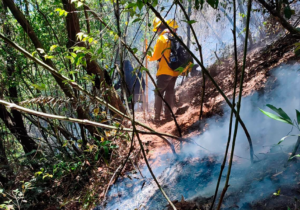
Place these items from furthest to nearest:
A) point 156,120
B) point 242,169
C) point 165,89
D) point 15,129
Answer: point 165,89 < point 156,120 < point 15,129 < point 242,169

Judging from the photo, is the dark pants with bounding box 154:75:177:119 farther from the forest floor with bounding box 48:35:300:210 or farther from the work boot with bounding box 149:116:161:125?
the forest floor with bounding box 48:35:300:210

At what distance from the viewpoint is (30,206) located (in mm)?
3463

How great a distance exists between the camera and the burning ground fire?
193cm

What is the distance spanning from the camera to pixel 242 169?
7.83ft

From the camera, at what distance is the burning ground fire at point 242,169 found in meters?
1.93

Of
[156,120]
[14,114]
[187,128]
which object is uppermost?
[14,114]

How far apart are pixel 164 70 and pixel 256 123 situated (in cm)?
271

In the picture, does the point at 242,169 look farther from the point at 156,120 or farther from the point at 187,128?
the point at 156,120

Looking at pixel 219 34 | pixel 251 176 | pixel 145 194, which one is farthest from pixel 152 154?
pixel 219 34

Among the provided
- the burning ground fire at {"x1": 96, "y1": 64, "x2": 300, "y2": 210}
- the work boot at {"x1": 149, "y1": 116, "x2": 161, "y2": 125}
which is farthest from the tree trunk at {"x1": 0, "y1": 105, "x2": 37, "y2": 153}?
the burning ground fire at {"x1": 96, "y1": 64, "x2": 300, "y2": 210}

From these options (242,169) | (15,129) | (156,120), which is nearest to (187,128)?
(156,120)

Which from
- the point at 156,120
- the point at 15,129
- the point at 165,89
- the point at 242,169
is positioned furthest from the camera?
the point at 165,89

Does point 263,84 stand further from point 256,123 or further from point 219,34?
point 219,34

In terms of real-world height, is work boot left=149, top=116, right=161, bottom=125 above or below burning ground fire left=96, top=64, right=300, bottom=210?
below
